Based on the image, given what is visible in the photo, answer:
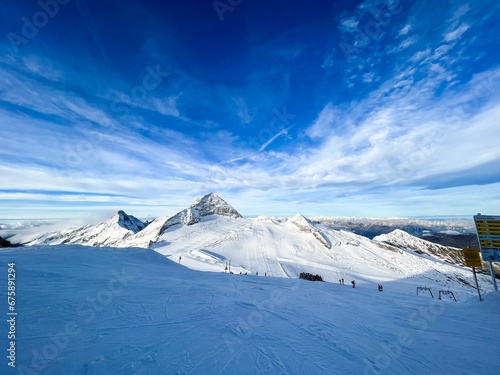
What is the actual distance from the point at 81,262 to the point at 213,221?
97697 mm

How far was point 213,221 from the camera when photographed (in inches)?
4277

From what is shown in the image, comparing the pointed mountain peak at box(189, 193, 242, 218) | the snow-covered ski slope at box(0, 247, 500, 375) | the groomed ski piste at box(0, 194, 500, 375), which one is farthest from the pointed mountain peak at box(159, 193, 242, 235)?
the snow-covered ski slope at box(0, 247, 500, 375)

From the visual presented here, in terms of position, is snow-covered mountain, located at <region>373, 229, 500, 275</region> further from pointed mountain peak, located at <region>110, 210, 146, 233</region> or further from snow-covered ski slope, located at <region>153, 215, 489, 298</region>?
pointed mountain peak, located at <region>110, 210, 146, 233</region>

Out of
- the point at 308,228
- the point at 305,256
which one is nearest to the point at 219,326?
the point at 305,256

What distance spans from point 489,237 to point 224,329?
50.2 feet

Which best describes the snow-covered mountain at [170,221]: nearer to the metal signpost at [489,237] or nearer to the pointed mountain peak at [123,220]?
the pointed mountain peak at [123,220]

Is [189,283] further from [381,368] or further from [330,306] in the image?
[381,368]

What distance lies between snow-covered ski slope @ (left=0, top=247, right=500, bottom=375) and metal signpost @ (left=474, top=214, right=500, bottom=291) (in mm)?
2984

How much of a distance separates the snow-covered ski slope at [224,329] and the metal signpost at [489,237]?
2.98m

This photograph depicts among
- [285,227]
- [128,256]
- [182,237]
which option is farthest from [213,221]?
[128,256]

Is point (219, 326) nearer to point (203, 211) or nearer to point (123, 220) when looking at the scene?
point (203, 211)

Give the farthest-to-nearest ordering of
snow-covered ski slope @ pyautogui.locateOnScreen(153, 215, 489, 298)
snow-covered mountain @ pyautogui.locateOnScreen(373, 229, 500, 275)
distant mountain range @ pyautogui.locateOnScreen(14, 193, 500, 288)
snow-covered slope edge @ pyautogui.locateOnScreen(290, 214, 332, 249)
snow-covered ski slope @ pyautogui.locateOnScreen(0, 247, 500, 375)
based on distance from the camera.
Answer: snow-covered mountain @ pyautogui.locateOnScreen(373, 229, 500, 275) < snow-covered slope edge @ pyautogui.locateOnScreen(290, 214, 332, 249) < distant mountain range @ pyautogui.locateOnScreen(14, 193, 500, 288) < snow-covered ski slope @ pyautogui.locateOnScreen(153, 215, 489, 298) < snow-covered ski slope @ pyautogui.locateOnScreen(0, 247, 500, 375)

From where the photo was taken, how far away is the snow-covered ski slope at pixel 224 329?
4.73 meters

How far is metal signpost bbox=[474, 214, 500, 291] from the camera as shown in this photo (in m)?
11.8
